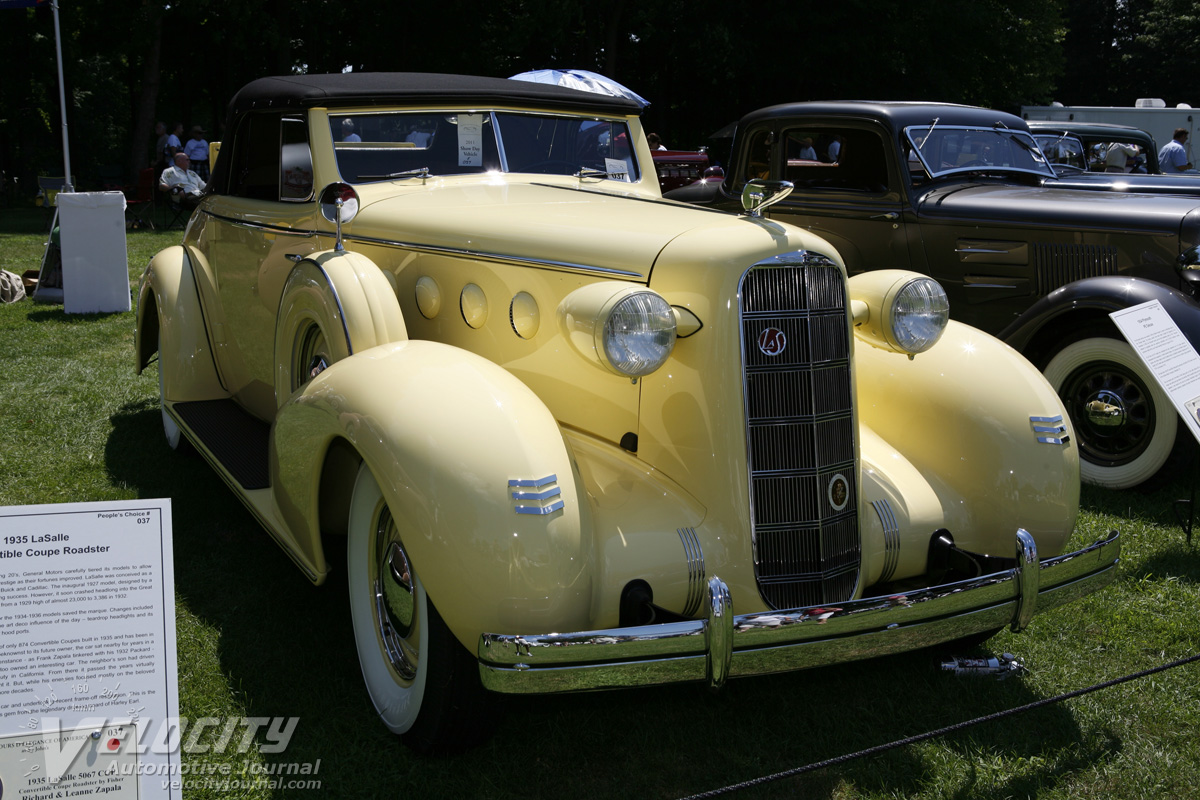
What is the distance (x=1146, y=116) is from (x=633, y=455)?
20.1 meters

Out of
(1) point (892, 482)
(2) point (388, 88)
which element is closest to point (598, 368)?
(1) point (892, 482)

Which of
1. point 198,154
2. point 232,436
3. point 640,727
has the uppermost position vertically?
point 198,154

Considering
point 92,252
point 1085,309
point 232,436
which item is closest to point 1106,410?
point 1085,309

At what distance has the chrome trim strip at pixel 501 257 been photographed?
2814 mm

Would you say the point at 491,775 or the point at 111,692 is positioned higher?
the point at 111,692

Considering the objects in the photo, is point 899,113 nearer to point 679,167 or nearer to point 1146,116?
point 679,167

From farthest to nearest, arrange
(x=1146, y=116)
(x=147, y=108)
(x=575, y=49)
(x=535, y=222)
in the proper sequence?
(x=575, y=49) → (x=147, y=108) → (x=1146, y=116) → (x=535, y=222)

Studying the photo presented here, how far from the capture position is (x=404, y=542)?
2.41 m

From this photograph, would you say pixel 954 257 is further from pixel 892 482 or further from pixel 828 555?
pixel 828 555

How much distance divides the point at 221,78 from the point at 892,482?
34920mm

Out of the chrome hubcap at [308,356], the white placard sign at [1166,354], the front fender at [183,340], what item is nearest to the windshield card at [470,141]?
the chrome hubcap at [308,356]

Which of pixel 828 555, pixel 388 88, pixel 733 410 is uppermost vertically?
pixel 388 88

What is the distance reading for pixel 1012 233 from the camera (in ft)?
19.0

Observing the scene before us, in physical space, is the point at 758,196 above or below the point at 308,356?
above
